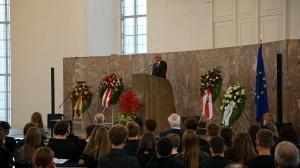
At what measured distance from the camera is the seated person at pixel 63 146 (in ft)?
23.0

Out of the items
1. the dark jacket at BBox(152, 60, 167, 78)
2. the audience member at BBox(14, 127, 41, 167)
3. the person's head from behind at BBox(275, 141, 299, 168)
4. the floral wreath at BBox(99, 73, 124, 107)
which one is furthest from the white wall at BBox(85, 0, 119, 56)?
the person's head from behind at BBox(275, 141, 299, 168)

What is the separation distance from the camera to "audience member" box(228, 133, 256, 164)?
5.86 meters

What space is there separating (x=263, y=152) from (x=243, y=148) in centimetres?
49

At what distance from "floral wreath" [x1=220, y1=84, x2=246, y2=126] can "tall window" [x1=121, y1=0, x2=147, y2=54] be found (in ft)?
28.0

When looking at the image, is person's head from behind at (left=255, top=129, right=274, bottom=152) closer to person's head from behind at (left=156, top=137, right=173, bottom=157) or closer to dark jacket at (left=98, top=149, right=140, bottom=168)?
person's head from behind at (left=156, top=137, right=173, bottom=157)

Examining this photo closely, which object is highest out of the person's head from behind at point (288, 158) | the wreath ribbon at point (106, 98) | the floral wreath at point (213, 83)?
the floral wreath at point (213, 83)

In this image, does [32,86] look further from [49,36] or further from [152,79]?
[152,79]

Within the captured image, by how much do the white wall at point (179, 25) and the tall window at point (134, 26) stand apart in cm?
153

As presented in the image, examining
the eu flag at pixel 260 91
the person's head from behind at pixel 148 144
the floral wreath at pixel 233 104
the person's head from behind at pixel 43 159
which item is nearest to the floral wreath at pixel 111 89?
the floral wreath at pixel 233 104

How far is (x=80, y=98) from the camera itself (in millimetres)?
17594

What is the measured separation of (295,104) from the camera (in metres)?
12.2

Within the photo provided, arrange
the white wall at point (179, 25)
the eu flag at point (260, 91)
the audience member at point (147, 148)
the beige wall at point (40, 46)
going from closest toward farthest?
1. the audience member at point (147, 148)
2. the eu flag at point (260, 91)
3. the white wall at point (179, 25)
4. the beige wall at point (40, 46)

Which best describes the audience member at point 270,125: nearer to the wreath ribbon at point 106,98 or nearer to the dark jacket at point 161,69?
the dark jacket at point 161,69

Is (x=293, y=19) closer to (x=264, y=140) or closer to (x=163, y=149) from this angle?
(x=264, y=140)
